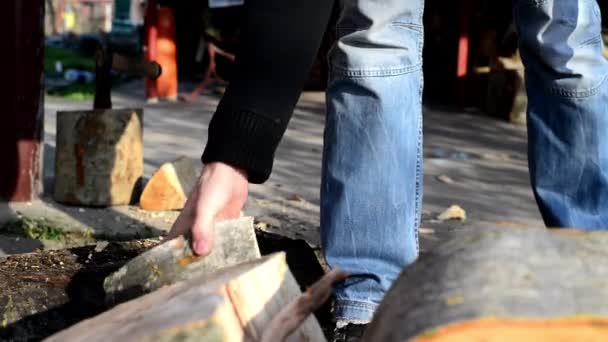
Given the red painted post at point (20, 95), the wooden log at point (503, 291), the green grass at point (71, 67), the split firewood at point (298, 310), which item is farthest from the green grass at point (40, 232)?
the green grass at point (71, 67)

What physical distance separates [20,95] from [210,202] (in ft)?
8.52

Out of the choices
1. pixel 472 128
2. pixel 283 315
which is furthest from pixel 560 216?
pixel 472 128

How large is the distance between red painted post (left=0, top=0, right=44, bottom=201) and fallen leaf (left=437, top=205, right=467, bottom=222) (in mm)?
1727

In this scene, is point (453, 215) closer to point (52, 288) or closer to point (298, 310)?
point (52, 288)

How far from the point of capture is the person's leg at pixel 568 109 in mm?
2268

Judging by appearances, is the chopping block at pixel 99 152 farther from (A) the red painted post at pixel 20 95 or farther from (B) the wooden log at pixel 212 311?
(B) the wooden log at pixel 212 311

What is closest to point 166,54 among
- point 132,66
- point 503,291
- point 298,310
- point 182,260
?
point 132,66

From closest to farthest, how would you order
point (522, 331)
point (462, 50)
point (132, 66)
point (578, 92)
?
point (522, 331) < point (578, 92) < point (132, 66) < point (462, 50)

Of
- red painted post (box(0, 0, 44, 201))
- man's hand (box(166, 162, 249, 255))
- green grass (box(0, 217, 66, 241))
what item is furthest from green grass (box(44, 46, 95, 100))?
man's hand (box(166, 162, 249, 255))

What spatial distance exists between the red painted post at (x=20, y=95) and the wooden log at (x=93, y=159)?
13 centimetres

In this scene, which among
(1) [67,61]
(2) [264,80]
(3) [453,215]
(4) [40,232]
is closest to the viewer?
(2) [264,80]

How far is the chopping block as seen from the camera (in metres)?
4.10

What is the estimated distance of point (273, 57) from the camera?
1830 millimetres

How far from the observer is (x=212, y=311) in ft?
4.29
